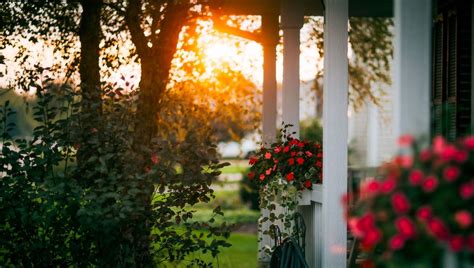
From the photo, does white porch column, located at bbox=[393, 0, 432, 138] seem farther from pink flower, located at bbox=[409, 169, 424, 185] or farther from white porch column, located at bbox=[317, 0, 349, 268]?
white porch column, located at bbox=[317, 0, 349, 268]

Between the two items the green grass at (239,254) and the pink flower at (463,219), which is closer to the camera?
the pink flower at (463,219)

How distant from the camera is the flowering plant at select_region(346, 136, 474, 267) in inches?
91.8

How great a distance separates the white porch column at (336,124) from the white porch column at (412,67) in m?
1.63

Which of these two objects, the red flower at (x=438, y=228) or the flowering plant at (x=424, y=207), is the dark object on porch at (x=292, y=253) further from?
the red flower at (x=438, y=228)

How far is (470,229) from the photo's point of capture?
2.35 m

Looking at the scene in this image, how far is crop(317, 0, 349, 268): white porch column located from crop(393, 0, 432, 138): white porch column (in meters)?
1.63

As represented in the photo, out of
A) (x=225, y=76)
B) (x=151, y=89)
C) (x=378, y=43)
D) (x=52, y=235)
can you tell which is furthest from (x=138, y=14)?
(x=378, y=43)

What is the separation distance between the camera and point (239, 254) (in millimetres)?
11086

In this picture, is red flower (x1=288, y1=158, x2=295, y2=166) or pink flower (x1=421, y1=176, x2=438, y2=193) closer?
pink flower (x1=421, y1=176, x2=438, y2=193)

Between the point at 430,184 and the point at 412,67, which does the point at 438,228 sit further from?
the point at 412,67

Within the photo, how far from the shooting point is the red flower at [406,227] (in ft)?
7.75

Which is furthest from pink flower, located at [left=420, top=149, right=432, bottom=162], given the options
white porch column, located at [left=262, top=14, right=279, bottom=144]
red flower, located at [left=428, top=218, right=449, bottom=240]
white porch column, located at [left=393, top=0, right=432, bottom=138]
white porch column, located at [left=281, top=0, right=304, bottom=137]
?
white porch column, located at [left=262, top=14, right=279, bottom=144]

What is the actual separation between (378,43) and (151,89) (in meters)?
5.86

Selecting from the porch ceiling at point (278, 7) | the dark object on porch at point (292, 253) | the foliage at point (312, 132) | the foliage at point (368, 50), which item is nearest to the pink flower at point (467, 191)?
the dark object on porch at point (292, 253)
